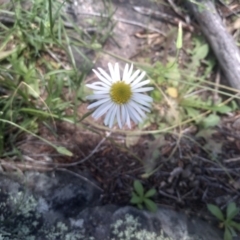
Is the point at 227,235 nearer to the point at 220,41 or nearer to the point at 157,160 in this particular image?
the point at 157,160

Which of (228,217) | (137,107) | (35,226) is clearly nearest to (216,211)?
(228,217)

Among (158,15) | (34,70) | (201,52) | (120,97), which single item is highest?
→ (158,15)

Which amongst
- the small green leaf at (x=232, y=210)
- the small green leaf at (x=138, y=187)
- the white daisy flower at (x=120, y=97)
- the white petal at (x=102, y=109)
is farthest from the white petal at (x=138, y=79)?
the small green leaf at (x=232, y=210)

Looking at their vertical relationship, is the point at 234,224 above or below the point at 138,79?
below

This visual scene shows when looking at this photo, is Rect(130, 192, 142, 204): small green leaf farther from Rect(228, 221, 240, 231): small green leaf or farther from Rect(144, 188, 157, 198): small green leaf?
Rect(228, 221, 240, 231): small green leaf

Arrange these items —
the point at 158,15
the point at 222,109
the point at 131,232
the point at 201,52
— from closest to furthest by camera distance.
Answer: the point at 131,232 → the point at 222,109 → the point at 201,52 → the point at 158,15

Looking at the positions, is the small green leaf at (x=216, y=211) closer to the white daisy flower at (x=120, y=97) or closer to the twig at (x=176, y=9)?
the white daisy flower at (x=120, y=97)

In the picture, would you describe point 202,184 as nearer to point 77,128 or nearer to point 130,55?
point 77,128

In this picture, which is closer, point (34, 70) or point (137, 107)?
point (137, 107)
